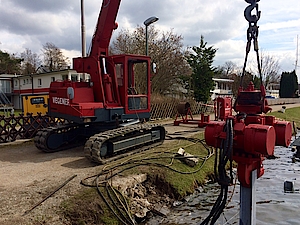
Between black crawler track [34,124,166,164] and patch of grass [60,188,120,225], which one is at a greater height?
black crawler track [34,124,166,164]

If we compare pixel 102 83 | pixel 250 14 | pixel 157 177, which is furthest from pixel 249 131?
pixel 102 83

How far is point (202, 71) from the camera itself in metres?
26.9

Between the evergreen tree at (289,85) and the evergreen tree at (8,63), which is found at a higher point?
the evergreen tree at (8,63)

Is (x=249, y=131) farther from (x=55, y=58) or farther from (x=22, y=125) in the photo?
(x=55, y=58)

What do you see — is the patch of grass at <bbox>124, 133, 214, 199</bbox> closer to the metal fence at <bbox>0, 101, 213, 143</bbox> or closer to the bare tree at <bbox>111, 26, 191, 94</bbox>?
the metal fence at <bbox>0, 101, 213, 143</bbox>

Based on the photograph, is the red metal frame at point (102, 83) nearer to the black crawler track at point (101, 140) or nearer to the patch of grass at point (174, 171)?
the black crawler track at point (101, 140)

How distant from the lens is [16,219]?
4.84m

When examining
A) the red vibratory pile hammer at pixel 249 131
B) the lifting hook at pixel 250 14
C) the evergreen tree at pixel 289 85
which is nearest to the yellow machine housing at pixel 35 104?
the red vibratory pile hammer at pixel 249 131

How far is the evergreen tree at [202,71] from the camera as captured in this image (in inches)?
1043

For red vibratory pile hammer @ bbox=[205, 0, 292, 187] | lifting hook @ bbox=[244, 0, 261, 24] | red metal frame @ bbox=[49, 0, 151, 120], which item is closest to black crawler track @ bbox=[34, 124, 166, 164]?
red metal frame @ bbox=[49, 0, 151, 120]

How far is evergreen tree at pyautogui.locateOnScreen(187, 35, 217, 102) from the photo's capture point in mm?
26500

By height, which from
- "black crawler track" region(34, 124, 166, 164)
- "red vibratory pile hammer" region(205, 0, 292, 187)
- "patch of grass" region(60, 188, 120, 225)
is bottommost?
"patch of grass" region(60, 188, 120, 225)

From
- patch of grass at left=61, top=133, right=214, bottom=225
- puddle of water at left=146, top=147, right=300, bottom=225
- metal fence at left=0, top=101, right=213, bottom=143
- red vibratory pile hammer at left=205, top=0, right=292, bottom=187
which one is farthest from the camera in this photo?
metal fence at left=0, top=101, right=213, bottom=143

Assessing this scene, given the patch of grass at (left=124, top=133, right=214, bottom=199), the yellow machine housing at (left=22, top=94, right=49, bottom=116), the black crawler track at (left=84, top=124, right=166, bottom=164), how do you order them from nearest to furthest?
the patch of grass at (left=124, top=133, right=214, bottom=199) → the black crawler track at (left=84, top=124, right=166, bottom=164) → the yellow machine housing at (left=22, top=94, right=49, bottom=116)
